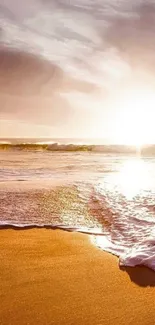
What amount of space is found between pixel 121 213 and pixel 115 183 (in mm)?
3210

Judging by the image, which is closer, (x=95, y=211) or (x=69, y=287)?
(x=69, y=287)

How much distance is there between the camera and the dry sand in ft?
9.42

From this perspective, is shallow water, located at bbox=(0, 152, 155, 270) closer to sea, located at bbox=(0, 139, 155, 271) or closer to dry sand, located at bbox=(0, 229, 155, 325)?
sea, located at bbox=(0, 139, 155, 271)

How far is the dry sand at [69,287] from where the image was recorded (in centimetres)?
287

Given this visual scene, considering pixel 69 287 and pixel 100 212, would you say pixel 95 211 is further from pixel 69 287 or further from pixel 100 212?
pixel 69 287

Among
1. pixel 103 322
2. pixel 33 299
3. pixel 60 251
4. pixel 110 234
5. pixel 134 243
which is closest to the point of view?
pixel 103 322

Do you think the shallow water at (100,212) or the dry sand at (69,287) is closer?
the dry sand at (69,287)

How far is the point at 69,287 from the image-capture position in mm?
3363

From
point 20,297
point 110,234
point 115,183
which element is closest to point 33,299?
point 20,297

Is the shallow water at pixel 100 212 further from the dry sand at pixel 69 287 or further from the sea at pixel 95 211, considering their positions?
the dry sand at pixel 69 287

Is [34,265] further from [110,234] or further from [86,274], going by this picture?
[110,234]

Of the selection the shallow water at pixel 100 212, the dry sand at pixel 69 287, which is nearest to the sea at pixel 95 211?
the shallow water at pixel 100 212

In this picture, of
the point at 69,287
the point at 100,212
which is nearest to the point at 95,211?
the point at 100,212

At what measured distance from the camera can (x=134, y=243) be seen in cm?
462
